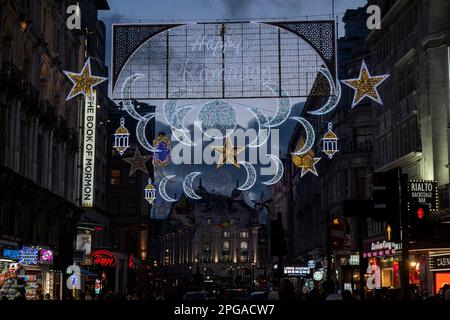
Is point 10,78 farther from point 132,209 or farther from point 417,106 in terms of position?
point 132,209

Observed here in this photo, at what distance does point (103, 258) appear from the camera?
2726 inches

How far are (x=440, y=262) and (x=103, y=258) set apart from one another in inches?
1384

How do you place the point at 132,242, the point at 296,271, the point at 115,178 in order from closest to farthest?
the point at 296,271
the point at 115,178
the point at 132,242

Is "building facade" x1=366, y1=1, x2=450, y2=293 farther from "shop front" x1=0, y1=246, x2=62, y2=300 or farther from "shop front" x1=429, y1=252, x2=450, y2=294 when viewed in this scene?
"shop front" x1=0, y1=246, x2=62, y2=300

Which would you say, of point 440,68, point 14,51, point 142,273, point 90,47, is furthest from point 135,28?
point 142,273

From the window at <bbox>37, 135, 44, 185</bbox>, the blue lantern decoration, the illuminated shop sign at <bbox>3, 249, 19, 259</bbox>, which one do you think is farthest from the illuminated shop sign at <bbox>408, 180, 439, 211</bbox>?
the window at <bbox>37, 135, 44, 185</bbox>

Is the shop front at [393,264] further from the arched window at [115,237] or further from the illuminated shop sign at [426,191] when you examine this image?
the arched window at [115,237]

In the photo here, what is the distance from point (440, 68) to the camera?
4100 centimetres

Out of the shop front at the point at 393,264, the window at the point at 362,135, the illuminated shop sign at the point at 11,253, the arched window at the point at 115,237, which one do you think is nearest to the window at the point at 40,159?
the illuminated shop sign at the point at 11,253

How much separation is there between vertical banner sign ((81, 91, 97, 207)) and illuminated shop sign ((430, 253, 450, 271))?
24.4 meters

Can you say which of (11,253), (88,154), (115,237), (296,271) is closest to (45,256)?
(11,253)

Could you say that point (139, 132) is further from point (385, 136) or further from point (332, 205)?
point (332, 205)

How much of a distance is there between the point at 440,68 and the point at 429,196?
635 centimetres

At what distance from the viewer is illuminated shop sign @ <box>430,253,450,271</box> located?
3995cm
